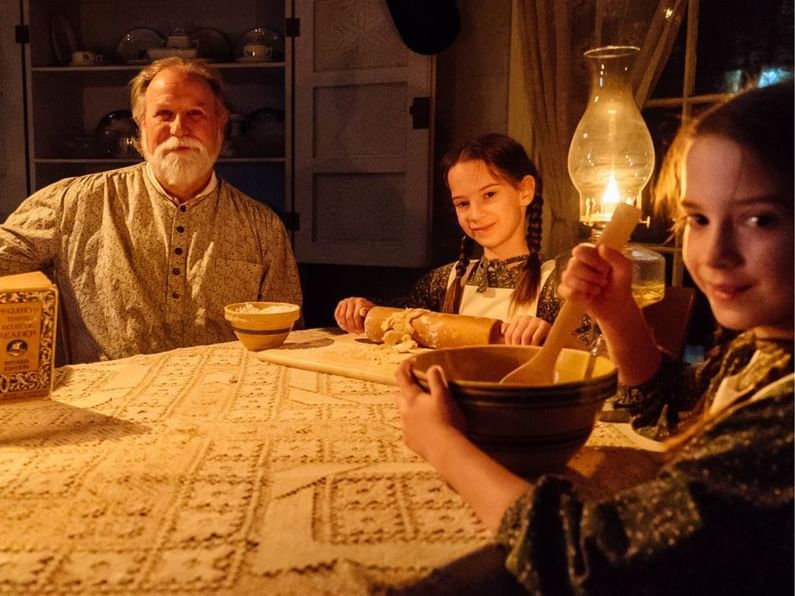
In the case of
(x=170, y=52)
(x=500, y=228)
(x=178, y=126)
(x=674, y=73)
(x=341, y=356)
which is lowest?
(x=341, y=356)

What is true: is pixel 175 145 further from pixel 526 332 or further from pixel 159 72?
pixel 526 332

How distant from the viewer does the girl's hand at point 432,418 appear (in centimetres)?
74

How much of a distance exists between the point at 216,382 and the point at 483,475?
0.66 m

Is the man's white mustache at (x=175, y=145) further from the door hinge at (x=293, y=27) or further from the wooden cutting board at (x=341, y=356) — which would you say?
the door hinge at (x=293, y=27)

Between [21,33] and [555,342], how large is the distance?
135 inches

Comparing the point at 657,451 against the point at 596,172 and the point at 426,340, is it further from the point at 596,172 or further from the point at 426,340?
the point at 596,172

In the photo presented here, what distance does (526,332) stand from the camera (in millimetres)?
1315

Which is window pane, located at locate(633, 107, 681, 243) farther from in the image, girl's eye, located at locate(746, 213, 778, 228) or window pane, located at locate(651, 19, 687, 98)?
girl's eye, located at locate(746, 213, 778, 228)

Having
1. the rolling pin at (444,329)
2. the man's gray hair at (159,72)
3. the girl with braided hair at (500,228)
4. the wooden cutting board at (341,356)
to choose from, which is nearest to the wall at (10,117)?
the man's gray hair at (159,72)

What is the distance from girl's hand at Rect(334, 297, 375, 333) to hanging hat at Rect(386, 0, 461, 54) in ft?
5.32

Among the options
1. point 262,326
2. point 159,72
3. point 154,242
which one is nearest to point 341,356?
point 262,326

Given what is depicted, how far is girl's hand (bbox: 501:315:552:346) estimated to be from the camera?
4.27 feet

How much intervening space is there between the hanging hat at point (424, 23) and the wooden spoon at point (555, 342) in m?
2.22

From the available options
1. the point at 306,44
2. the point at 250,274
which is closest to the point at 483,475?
the point at 250,274
